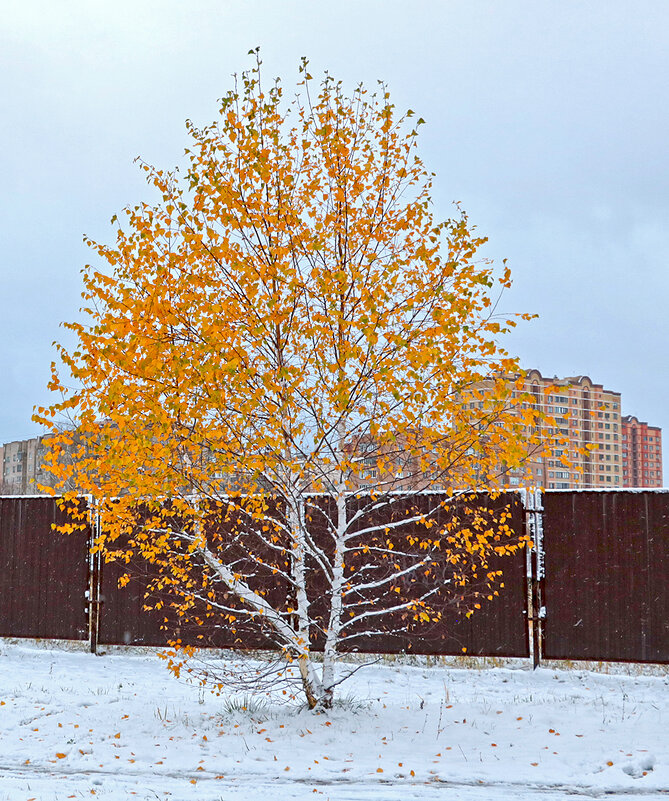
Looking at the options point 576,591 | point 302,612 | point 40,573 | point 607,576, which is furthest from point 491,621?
point 40,573

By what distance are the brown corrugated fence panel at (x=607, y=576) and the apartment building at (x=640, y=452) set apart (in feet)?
431

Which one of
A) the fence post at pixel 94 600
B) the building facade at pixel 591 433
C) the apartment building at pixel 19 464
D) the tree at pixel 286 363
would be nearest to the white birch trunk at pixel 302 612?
the tree at pixel 286 363

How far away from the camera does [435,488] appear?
31.0 feet

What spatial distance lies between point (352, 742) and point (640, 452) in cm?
14760

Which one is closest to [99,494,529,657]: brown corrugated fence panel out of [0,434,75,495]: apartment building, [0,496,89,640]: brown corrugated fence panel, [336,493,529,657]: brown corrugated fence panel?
[336,493,529,657]: brown corrugated fence panel

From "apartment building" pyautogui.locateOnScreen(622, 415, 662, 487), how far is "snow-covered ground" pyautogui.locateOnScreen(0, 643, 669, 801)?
133307mm

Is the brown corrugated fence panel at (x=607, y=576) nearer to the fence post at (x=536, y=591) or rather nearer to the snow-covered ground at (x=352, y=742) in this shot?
the fence post at (x=536, y=591)

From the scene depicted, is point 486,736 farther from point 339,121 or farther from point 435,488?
point 339,121

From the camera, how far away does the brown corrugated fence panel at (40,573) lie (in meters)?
10.8

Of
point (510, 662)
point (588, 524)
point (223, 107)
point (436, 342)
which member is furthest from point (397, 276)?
point (510, 662)

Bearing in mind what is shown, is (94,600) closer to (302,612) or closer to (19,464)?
(302,612)

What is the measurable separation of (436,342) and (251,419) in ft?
5.49

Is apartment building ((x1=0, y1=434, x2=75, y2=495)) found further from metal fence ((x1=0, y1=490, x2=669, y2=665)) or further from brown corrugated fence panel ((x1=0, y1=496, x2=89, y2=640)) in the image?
metal fence ((x1=0, y1=490, x2=669, y2=665))

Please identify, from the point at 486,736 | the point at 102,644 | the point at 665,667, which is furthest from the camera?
the point at 102,644
